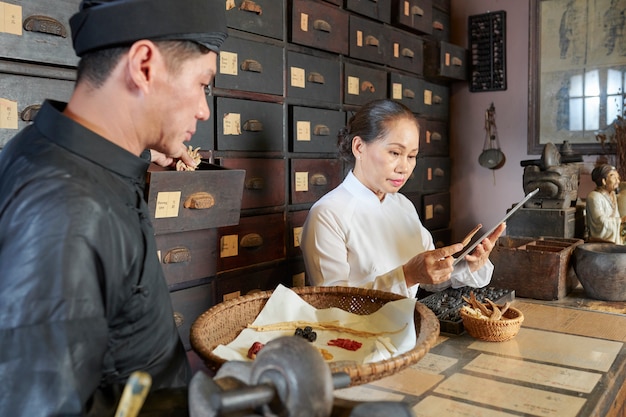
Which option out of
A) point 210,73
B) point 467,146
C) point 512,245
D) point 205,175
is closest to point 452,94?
point 467,146

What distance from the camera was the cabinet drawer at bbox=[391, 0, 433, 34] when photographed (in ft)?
12.3

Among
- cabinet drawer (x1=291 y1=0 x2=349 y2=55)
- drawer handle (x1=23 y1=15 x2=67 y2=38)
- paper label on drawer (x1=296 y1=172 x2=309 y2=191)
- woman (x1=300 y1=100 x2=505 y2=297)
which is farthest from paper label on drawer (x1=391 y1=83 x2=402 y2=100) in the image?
drawer handle (x1=23 y1=15 x2=67 y2=38)

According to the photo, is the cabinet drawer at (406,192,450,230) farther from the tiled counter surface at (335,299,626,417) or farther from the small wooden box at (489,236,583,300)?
the tiled counter surface at (335,299,626,417)

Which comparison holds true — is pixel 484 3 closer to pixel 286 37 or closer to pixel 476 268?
pixel 286 37

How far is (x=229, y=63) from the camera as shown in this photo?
103 inches

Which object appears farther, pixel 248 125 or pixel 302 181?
pixel 302 181

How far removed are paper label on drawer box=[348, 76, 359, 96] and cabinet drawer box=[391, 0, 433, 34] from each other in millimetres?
619

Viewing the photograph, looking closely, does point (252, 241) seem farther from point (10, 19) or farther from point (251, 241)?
point (10, 19)

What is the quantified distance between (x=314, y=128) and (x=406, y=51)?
1126 millimetres

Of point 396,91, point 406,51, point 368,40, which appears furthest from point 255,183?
point 406,51

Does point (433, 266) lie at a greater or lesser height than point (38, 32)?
lesser

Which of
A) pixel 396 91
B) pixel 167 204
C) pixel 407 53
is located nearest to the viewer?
pixel 167 204

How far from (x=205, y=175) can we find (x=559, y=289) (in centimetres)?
131

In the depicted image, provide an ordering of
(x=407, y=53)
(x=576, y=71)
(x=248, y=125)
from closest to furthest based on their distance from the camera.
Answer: (x=248, y=125) < (x=407, y=53) < (x=576, y=71)
